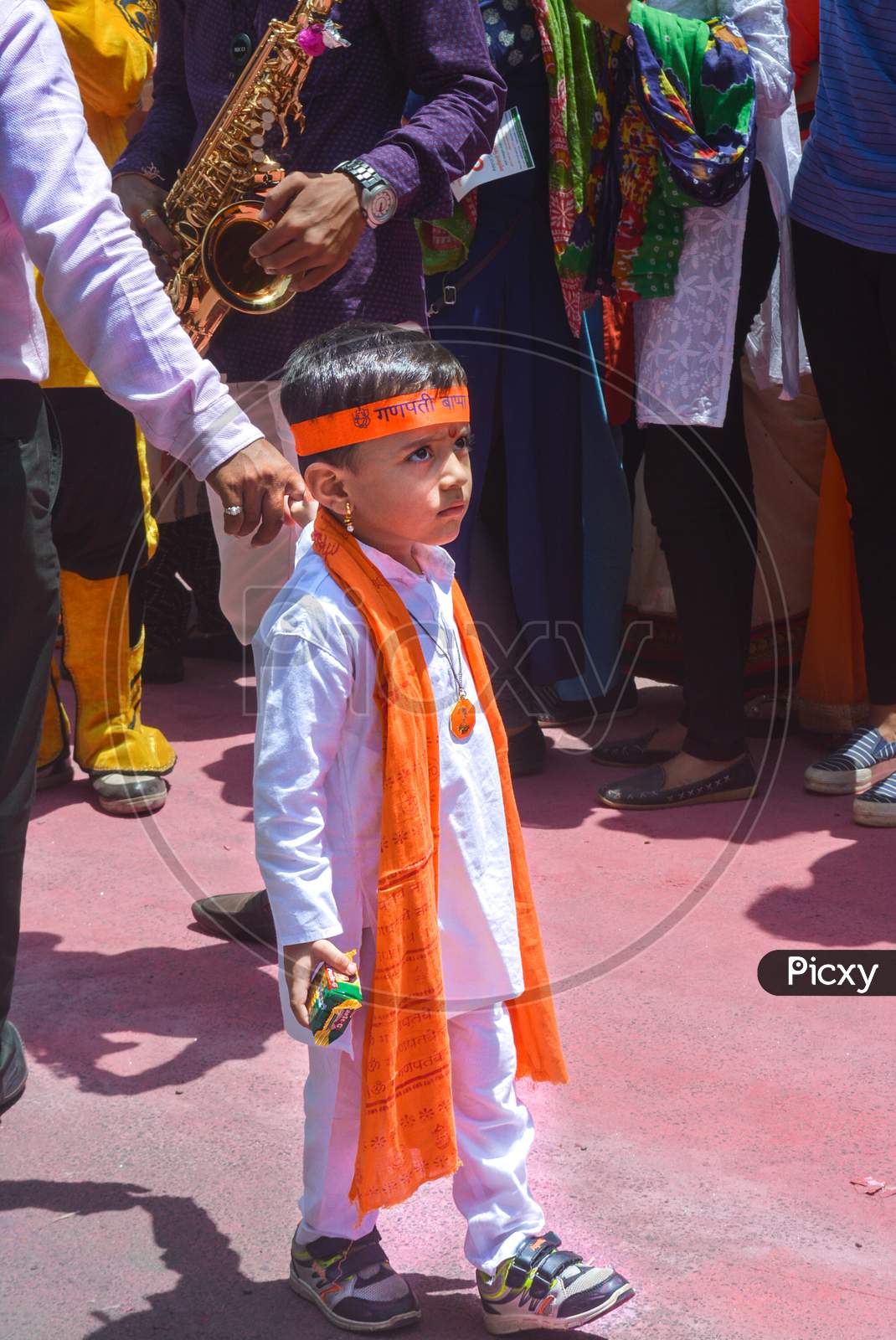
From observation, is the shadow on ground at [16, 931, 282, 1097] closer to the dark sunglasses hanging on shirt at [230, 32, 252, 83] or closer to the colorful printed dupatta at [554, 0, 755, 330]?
the dark sunglasses hanging on shirt at [230, 32, 252, 83]

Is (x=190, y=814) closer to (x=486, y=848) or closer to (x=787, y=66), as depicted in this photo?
(x=486, y=848)

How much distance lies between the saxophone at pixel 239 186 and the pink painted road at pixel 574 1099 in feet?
4.48

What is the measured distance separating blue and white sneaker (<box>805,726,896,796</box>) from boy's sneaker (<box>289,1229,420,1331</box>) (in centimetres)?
229

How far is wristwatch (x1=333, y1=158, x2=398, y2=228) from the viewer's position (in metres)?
2.84

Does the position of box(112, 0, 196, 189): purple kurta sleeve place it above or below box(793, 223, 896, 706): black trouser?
above

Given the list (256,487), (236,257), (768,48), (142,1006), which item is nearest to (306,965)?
(256,487)

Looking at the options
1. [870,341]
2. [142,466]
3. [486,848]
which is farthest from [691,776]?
[486,848]

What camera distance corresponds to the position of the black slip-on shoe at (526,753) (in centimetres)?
444

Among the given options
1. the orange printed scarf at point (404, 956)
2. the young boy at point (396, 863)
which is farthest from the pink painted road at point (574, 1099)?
the orange printed scarf at point (404, 956)

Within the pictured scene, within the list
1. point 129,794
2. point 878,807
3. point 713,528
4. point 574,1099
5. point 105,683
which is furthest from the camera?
point 105,683

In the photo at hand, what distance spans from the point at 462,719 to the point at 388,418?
436 mm

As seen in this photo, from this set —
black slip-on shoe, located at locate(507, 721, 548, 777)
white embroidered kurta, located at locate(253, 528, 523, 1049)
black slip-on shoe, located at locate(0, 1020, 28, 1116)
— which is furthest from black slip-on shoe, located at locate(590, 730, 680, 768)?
white embroidered kurta, located at locate(253, 528, 523, 1049)

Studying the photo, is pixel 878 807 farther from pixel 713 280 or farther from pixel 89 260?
pixel 89 260

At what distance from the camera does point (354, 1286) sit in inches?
83.0
